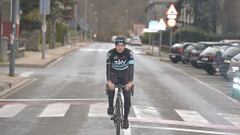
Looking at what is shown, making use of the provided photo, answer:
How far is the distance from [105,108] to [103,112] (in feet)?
2.57

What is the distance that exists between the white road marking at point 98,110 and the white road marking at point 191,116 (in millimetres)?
1720

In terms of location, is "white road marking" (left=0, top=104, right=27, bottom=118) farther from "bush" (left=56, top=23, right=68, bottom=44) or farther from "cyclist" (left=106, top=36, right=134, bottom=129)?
"bush" (left=56, top=23, right=68, bottom=44)

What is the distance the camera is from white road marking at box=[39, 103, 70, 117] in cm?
1465

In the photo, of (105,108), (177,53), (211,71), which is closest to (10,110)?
(105,108)

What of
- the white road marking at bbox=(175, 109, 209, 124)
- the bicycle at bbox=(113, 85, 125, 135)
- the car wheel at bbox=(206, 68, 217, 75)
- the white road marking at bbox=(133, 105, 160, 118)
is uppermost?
the bicycle at bbox=(113, 85, 125, 135)

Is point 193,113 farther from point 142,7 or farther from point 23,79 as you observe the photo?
point 142,7

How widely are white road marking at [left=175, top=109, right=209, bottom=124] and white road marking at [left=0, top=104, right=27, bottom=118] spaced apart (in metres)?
3.71

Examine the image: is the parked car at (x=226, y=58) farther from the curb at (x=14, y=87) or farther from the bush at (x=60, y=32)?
the bush at (x=60, y=32)

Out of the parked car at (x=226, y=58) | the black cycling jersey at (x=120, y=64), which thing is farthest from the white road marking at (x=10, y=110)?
the parked car at (x=226, y=58)

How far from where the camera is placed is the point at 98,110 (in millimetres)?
A: 15430

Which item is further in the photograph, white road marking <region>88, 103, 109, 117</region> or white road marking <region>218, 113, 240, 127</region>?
white road marking <region>88, 103, 109, 117</region>

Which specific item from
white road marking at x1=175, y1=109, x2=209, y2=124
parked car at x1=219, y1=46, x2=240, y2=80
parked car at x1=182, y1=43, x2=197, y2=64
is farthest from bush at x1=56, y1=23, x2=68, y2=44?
white road marking at x1=175, y1=109, x2=209, y2=124

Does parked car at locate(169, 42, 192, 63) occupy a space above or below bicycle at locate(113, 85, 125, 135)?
below

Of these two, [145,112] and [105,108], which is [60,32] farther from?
[145,112]
